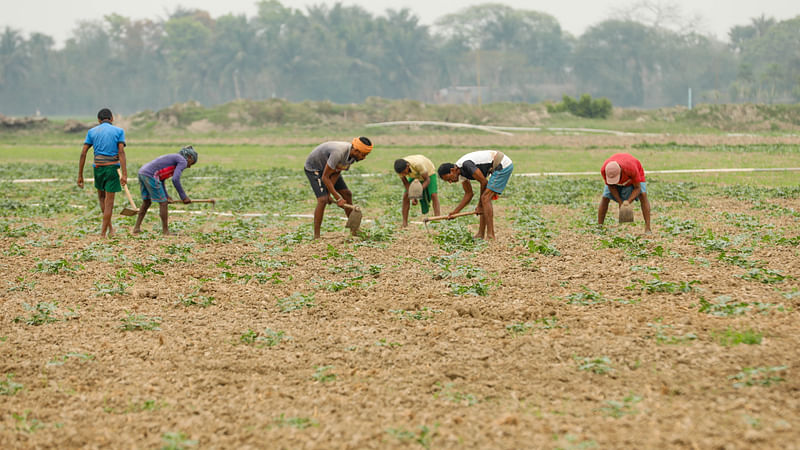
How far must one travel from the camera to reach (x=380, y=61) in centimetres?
9788

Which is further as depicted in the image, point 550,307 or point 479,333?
point 550,307

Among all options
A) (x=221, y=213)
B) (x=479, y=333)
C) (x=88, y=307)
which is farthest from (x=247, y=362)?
(x=221, y=213)

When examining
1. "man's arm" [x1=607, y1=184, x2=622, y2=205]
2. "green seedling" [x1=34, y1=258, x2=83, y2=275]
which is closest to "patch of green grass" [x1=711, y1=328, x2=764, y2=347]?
"man's arm" [x1=607, y1=184, x2=622, y2=205]

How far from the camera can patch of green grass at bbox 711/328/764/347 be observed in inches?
A: 243

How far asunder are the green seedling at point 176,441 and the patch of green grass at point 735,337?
13.8 feet

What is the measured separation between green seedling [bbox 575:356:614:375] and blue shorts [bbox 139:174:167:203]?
8.56 m

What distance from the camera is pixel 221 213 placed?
15719 millimetres

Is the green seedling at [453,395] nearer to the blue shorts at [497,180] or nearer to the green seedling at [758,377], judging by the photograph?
the green seedling at [758,377]

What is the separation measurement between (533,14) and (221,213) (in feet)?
324

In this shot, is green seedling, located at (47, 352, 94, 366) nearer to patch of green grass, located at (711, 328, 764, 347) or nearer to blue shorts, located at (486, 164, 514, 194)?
patch of green grass, located at (711, 328, 764, 347)

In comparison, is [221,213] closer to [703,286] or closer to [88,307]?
[88,307]

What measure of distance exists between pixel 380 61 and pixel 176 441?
95.5 meters

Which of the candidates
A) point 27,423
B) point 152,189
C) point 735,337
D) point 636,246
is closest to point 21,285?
point 152,189

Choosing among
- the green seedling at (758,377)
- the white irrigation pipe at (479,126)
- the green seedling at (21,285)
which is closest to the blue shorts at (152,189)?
the green seedling at (21,285)
